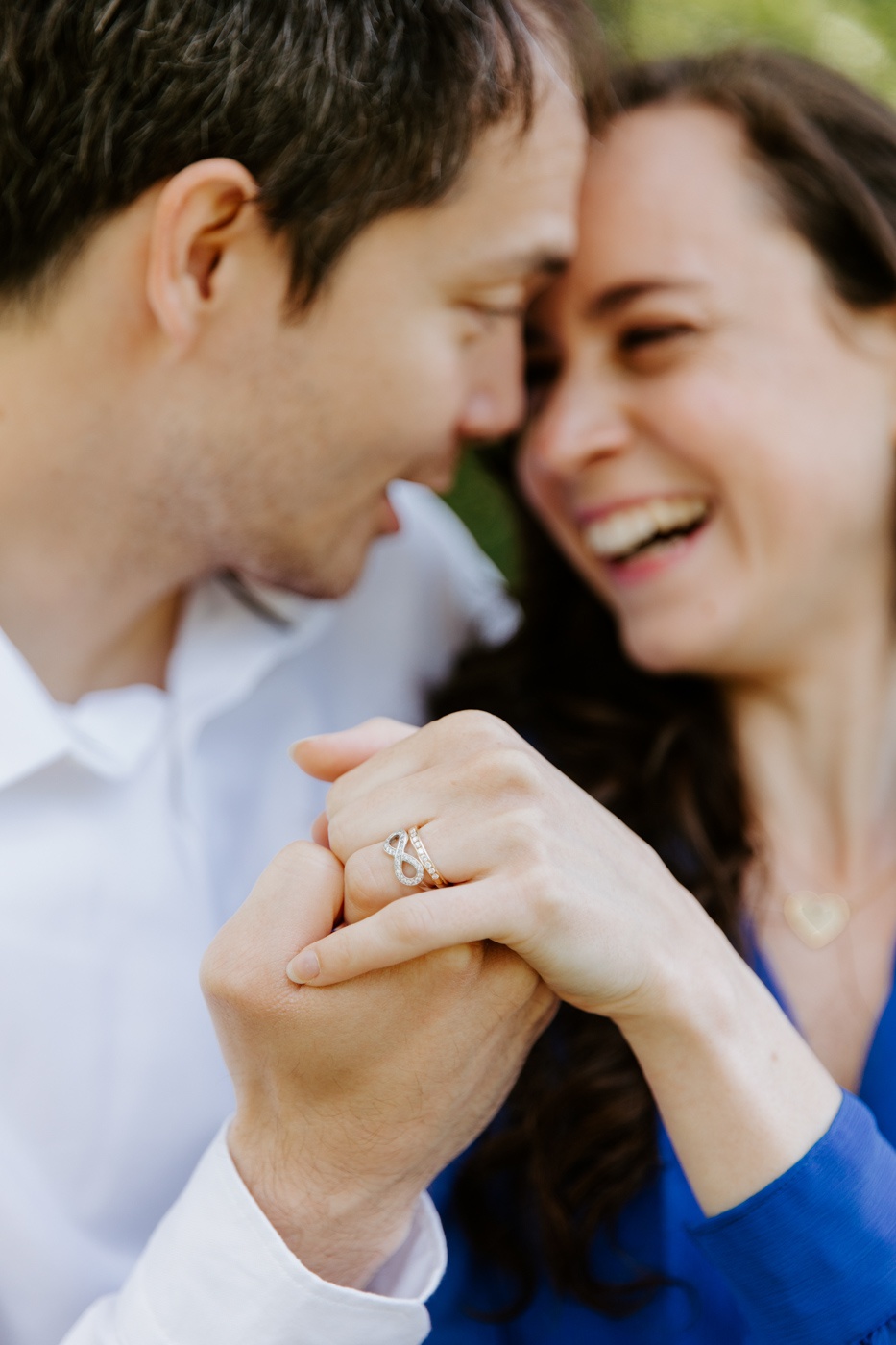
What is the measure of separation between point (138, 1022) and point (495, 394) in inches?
48.7

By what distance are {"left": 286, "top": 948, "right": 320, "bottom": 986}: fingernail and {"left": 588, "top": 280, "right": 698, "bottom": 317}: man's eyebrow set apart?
1.37 m

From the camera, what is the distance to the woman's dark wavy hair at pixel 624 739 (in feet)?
6.39

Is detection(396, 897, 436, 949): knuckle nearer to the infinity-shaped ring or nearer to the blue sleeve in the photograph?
the infinity-shaped ring

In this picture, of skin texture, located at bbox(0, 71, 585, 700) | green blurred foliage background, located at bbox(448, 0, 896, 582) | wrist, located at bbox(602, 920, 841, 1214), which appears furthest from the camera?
green blurred foliage background, located at bbox(448, 0, 896, 582)

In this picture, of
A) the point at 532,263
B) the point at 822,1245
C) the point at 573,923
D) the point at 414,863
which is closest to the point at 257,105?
the point at 532,263

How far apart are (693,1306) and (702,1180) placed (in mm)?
413

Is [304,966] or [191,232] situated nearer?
[304,966]

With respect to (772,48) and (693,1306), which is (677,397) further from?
(693,1306)

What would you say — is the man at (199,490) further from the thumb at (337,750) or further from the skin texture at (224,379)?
the thumb at (337,750)

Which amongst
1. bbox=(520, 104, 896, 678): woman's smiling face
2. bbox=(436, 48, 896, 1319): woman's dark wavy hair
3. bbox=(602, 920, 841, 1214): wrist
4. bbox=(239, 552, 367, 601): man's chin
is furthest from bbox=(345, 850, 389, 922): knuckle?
bbox=(520, 104, 896, 678): woman's smiling face

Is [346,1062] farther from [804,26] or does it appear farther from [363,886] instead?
[804,26]

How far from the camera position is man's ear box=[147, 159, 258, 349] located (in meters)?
1.81

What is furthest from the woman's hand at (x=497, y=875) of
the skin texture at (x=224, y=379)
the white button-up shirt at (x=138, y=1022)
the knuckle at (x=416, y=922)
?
the skin texture at (x=224, y=379)

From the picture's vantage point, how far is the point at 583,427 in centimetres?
229
